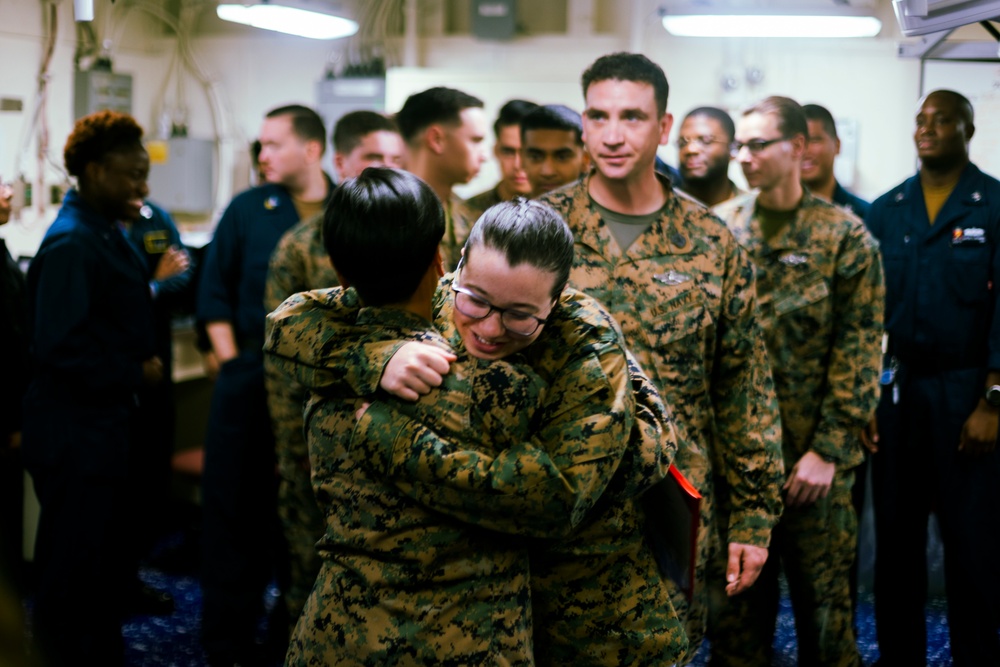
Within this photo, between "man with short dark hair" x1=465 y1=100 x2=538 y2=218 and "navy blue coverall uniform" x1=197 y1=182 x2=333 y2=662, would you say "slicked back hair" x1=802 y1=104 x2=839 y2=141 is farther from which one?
"navy blue coverall uniform" x1=197 y1=182 x2=333 y2=662

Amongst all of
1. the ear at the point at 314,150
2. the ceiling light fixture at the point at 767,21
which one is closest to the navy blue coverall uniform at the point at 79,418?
the ear at the point at 314,150

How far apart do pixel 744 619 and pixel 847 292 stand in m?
0.88

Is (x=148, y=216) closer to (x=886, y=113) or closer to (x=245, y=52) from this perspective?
(x=245, y=52)

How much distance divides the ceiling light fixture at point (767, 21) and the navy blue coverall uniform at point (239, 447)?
90.9 inches

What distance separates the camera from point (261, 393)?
2941 millimetres

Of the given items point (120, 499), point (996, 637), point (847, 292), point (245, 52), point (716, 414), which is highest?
point (245, 52)

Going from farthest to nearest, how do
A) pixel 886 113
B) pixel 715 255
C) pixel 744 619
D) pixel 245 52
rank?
1. pixel 245 52
2. pixel 886 113
3. pixel 744 619
4. pixel 715 255

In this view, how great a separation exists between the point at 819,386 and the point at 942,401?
46cm

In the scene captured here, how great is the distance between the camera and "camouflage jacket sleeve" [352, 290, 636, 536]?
1.17 metres

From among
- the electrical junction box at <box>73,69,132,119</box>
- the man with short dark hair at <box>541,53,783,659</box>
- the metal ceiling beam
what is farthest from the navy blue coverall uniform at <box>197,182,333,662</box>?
the electrical junction box at <box>73,69,132,119</box>

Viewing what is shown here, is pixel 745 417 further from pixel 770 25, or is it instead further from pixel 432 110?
pixel 770 25

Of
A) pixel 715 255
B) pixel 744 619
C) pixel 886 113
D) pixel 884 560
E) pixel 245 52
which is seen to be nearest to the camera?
pixel 715 255

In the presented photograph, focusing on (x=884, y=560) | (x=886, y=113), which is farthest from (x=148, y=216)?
(x=886, y=113)

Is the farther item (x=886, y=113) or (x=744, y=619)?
(x=886, y=113)
